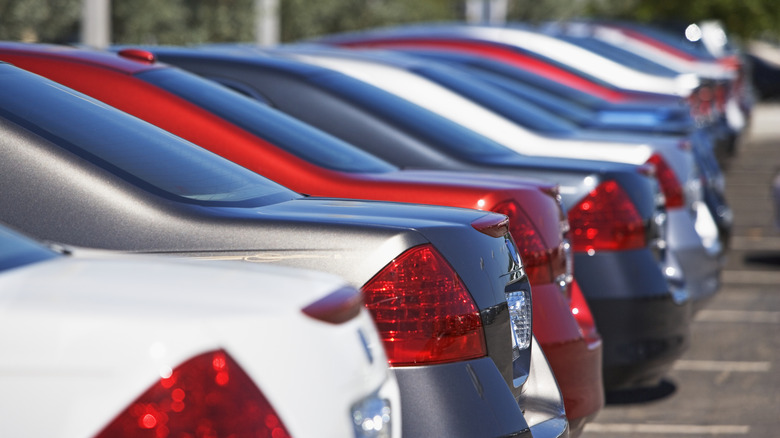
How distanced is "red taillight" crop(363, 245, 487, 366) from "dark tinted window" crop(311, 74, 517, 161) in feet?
8.44

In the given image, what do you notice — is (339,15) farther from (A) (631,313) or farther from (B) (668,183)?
(A) (631,313)

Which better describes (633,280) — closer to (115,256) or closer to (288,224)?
(288,224)

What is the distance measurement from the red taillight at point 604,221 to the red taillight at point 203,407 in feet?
11.0

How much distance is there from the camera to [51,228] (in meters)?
3.16

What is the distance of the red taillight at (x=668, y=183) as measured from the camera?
22.4 ft

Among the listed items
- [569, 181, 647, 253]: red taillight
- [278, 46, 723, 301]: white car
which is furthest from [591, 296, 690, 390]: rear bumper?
[278, 46, 723, 301]: white car

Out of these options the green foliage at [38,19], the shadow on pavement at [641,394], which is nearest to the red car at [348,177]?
the shadow on pavement at [641,394]

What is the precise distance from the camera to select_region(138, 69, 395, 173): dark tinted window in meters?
4.59

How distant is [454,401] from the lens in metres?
3.07

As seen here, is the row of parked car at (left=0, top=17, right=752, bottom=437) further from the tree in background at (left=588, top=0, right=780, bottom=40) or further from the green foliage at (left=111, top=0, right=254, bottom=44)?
the tree in background at (left=588, top=0, right=780, bottom=40)

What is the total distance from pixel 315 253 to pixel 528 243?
125 cm

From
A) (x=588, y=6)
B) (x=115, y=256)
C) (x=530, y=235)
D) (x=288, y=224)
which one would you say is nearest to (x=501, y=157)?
(x=530, y=235)

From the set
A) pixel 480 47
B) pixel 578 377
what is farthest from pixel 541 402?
pixel 480 47

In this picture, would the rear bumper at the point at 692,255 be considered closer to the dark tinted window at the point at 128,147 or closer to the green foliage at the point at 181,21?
the dark tinted window at the point at 128,147
